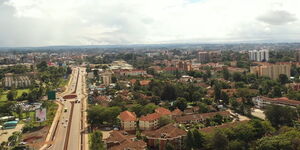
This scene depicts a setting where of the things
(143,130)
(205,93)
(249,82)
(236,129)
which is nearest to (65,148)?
(143,130)

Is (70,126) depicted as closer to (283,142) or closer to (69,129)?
(69,129)

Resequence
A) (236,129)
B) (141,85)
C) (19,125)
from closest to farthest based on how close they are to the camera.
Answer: (236,129) < (19,125) < (141,85)

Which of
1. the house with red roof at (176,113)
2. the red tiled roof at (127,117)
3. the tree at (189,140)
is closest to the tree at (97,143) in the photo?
the red tiled roof at (127,117)

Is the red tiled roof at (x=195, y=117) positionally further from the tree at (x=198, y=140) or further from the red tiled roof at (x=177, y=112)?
the tree at (x=198, y=140)

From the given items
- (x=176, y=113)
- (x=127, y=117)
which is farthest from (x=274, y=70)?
(x=127, y=117)

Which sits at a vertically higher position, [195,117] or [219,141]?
[219,141]

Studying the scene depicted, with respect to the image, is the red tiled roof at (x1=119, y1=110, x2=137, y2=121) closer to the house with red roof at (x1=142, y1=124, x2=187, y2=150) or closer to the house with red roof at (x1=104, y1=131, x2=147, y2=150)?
the house with red roof at (x1=104, y1=131, x2=147, y2=150)

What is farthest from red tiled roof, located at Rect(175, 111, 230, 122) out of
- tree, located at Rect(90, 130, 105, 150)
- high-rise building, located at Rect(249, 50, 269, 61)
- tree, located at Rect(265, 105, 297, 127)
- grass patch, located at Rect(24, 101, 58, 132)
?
high-rise building, located at Rect(249, 50, 269, 61)

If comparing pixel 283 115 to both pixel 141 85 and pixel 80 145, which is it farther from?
pixel 141 85
